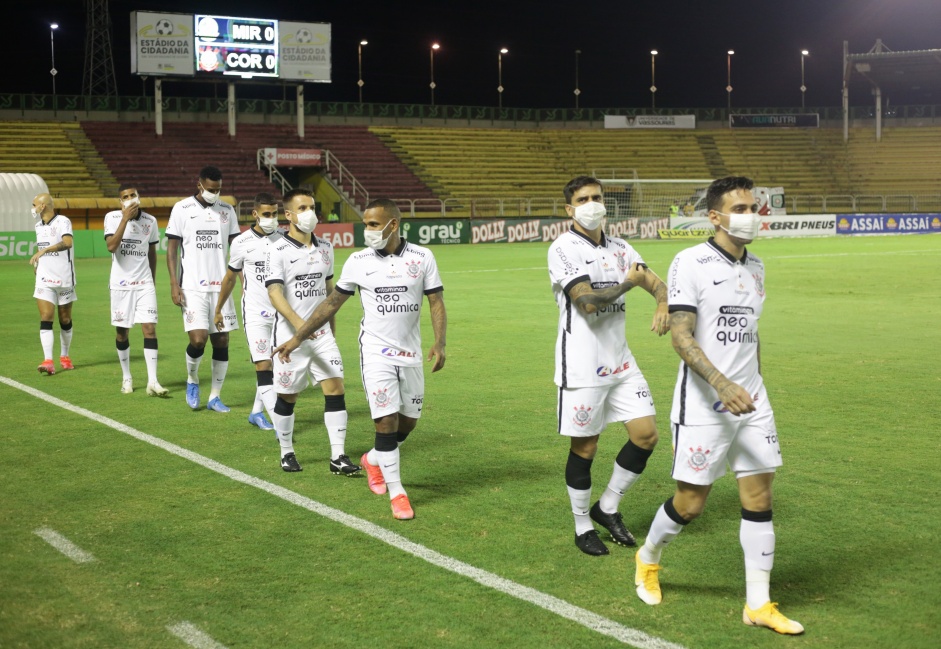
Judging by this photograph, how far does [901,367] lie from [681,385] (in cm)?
821

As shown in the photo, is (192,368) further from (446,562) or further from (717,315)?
(717,315)

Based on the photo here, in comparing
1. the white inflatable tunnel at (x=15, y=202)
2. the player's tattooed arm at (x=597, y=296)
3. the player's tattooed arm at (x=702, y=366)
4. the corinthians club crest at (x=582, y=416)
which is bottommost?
the corinthians club crest at (x=582, y=416)

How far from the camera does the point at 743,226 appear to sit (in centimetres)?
483

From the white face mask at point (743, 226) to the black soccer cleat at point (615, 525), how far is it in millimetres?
2075

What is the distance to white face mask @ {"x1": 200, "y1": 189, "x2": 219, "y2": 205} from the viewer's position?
10.2 m

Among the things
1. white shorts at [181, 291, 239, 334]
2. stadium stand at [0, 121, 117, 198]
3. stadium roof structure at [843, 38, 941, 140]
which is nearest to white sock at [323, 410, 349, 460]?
white shorts at [181, 291, 239, 334]

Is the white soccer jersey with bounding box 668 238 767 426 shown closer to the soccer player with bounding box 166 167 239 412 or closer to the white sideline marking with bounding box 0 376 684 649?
the white sideline marking with bounding box 0 376 684 649

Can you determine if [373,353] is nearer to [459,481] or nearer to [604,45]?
[459,481]

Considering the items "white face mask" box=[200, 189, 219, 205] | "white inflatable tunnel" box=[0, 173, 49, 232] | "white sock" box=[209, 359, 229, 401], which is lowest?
"white sock" box=[209, 359, 229, 401]

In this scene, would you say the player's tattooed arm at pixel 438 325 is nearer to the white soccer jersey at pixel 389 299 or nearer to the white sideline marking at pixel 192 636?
the white soccer jersey at pixel 389 299

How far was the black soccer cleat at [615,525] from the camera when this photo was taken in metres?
6.03

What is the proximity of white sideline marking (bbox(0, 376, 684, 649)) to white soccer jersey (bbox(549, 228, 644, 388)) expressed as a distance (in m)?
1.22

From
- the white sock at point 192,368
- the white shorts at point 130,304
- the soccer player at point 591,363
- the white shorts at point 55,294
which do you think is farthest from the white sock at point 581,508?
the white shorts at point 55,294

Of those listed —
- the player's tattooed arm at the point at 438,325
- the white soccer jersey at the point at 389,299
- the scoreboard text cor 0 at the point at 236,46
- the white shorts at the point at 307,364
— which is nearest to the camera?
the white soccer jersey at the point at 389,299
